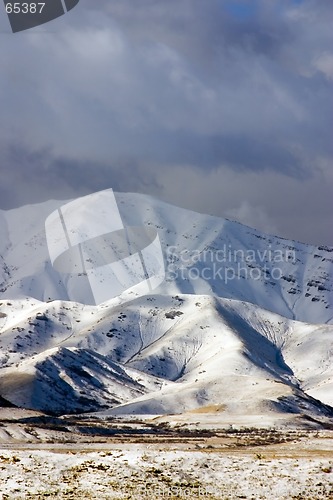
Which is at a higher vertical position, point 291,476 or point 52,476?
point 52,476

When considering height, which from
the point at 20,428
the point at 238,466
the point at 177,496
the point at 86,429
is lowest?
the point at 86,429

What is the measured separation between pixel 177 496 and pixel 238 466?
900cm

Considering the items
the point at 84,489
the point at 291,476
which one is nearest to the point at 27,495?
the point at 84,489

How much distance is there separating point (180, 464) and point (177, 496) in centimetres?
745

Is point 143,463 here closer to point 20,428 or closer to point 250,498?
point 250,498

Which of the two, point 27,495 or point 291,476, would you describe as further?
point 291,476

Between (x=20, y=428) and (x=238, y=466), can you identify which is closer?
(x=238, y=466)

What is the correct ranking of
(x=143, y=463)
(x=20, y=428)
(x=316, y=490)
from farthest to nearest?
(x=20, y=428)
(x=143, y=463)
(x=316, y=490)

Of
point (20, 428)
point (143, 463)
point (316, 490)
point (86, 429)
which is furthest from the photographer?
point (86, 429)

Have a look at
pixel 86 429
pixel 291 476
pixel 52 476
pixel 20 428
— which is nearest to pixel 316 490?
pixel 291 476

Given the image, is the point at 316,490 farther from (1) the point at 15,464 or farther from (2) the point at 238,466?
(1) the point at 15,464

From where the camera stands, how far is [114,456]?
68.8 meters

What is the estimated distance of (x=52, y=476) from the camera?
62.7 m

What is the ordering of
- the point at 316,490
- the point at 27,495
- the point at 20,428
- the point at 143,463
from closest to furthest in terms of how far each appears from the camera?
1. the point at 27,495
2. the point at 316,490
3. the point at 143,463
4. the point at 20,428
